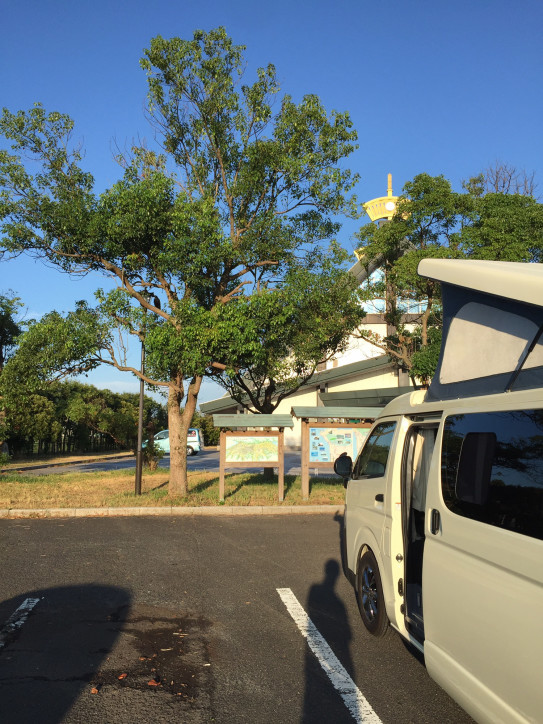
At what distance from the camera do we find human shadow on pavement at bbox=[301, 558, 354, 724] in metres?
3.77

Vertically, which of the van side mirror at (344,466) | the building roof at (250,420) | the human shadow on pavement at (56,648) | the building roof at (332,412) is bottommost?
the human shadow on pavement at (56,648)

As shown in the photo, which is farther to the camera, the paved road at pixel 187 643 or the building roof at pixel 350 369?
the building roof at pixel 350 369

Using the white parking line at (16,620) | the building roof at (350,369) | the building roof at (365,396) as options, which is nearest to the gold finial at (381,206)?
the building roof at (350,369)

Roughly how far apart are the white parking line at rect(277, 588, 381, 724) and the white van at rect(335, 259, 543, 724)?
0.51 metres

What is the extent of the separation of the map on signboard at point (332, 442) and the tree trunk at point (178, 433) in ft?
10.2

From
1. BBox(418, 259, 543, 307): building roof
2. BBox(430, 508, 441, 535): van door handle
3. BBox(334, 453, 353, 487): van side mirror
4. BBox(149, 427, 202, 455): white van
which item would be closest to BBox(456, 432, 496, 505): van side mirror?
BBox(430, 508, 441, 535): van door handle

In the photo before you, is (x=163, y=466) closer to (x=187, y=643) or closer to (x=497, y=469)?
(x=187, y=643)

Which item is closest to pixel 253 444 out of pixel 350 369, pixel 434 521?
pixel 434 521

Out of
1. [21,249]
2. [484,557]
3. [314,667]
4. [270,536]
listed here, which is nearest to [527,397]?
[484,557]

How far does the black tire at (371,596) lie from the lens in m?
4.92

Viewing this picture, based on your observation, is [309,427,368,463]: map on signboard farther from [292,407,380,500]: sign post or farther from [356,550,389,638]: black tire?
[356,550,389,638]: black tire

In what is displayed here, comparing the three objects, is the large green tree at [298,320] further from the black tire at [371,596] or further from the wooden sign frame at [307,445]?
the black tire at [371,596]

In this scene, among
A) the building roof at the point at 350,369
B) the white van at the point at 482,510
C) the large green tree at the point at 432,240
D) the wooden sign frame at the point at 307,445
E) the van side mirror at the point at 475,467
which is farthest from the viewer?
the building roof at the point at 350,369

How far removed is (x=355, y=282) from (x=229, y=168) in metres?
4.93
